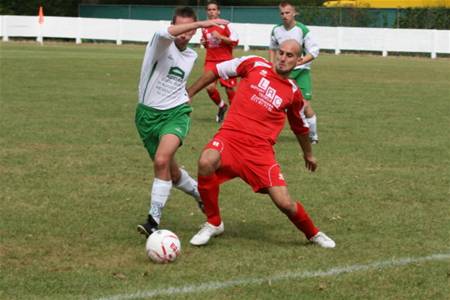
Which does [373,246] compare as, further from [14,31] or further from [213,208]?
[14,31]

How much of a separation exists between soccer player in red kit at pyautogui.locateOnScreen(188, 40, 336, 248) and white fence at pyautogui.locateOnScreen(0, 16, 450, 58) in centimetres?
3585

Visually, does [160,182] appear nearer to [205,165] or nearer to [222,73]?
[205,165]

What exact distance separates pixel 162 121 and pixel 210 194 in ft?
2.65

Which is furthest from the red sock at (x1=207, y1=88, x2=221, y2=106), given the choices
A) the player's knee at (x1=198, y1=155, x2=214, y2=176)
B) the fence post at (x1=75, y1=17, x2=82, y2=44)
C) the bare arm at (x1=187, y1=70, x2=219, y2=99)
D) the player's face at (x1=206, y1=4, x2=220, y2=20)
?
the fence post at (x1=75, y1=17, x2=82, y2=44)

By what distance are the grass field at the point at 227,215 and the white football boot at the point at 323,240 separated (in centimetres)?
11

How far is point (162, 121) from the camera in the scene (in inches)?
289

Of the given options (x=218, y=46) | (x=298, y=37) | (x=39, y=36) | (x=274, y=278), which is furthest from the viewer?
(x=39, y=36)

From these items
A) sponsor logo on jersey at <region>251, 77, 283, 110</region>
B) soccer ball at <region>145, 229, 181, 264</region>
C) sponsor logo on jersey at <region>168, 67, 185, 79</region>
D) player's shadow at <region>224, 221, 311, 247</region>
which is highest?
sponsor logo on jersey at <region>168, 67, 185, 79</region>

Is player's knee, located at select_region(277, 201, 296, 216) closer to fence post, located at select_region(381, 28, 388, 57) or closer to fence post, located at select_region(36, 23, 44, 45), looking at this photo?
fence post, located at select_region(381, 28, 388, 57)

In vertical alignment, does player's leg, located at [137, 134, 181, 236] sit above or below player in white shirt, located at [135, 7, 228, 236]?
below

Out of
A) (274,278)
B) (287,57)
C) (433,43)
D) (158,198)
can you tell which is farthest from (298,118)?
(433,43)

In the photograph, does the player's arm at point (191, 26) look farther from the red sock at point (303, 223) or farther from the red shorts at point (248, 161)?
the red sock at point (303, 223)

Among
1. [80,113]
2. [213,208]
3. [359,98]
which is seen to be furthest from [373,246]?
[359,98]

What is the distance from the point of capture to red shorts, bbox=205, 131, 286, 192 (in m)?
6.89
